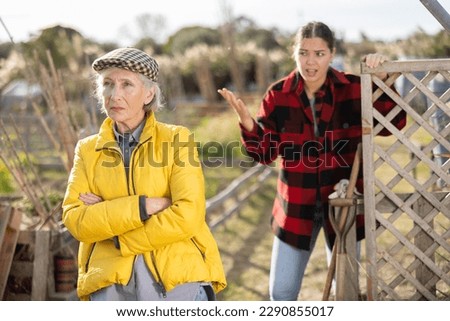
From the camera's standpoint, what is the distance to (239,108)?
10.6ft

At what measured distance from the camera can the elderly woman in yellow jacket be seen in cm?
260

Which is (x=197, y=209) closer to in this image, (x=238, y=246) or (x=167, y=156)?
(x=167, y=156)

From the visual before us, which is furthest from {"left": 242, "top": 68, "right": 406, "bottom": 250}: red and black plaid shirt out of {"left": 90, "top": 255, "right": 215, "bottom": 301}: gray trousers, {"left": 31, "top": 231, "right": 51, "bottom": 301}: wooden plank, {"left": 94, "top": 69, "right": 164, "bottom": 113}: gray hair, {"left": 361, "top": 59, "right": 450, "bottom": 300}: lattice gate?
{"left": 31, "top": 231, "right": 51, "bottom": 301}: wooden plank

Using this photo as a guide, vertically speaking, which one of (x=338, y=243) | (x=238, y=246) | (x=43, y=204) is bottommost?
(x=238, y=246)

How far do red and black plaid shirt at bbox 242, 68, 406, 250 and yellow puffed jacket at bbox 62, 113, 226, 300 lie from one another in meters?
0.80

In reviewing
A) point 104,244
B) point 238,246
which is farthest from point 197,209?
point 238,246

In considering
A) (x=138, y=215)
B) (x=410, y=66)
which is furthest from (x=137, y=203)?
(x=410, y=66)

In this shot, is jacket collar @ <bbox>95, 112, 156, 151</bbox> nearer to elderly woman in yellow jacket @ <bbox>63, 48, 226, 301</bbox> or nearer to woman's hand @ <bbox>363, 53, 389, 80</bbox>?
elderly woman in yellow jacket @ <bbox>63, 48, 226, 301</bbox>

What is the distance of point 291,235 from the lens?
3.52 meters

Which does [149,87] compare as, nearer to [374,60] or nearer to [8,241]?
[374,60]

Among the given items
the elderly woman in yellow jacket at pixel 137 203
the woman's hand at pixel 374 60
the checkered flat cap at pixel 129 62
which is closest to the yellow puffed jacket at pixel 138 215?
the elderly woman in yellow jacket at pixel 137 203

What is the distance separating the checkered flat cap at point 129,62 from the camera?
8.60ft

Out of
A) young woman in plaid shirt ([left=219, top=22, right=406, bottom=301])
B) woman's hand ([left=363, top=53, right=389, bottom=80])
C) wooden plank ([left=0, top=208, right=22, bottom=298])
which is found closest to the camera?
woman's hand ([left=363, top=53, right=389, bottom=80])
